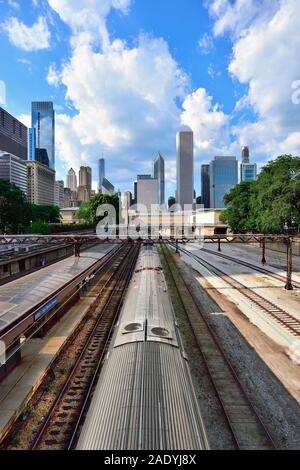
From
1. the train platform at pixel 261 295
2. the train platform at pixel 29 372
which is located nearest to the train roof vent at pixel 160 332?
the train platform at pixel 29 372

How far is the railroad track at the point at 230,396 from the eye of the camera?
Answer: 909 centimetres

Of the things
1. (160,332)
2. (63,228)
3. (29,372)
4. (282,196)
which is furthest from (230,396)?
(63,228)

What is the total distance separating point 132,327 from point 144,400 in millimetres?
4580

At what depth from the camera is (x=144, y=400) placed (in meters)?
6.48

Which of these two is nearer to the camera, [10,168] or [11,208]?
[11,208]

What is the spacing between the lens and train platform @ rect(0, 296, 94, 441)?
33.7ft

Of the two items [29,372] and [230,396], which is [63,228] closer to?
[29,372]

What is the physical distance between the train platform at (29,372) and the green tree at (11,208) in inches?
1814

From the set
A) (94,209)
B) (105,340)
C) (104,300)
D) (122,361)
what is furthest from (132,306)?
(94,209)

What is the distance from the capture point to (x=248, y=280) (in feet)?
107

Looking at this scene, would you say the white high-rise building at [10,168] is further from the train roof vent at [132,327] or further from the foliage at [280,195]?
the train roof vent at [132,327]

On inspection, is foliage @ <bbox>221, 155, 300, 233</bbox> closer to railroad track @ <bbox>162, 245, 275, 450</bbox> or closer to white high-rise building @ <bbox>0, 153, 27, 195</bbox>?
railroad track @ <bbox>162, 245, 275, 450</bbox>
